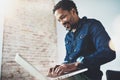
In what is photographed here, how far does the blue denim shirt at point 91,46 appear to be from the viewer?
1304 millimetres

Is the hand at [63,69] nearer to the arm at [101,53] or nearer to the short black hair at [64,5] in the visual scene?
the arm at [101,53]

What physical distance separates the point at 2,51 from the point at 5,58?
139mm

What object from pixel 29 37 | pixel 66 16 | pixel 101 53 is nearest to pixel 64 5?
pixel 66 16

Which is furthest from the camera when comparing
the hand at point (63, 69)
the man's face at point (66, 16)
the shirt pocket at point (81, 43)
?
the man's face at point (66, 16)

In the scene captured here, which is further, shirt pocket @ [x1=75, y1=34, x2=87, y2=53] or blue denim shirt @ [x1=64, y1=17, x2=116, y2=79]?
shirt pocket @ [x1=75, y1=34, x2=87, y2=53]

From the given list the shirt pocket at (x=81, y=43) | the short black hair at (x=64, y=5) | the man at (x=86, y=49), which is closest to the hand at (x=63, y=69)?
the man at (x=86, y=49)

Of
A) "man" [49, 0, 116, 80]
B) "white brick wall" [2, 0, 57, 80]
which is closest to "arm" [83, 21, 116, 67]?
"man" [49, 0, 116, 80]

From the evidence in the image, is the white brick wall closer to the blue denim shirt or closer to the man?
the man

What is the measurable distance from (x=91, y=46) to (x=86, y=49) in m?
0.04

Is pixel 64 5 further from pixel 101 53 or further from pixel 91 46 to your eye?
pixel 101 53

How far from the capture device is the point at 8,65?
380 cm

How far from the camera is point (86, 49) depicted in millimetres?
1443

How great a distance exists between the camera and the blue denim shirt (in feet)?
4.28

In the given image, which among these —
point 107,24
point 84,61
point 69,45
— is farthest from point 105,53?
point 107,24
